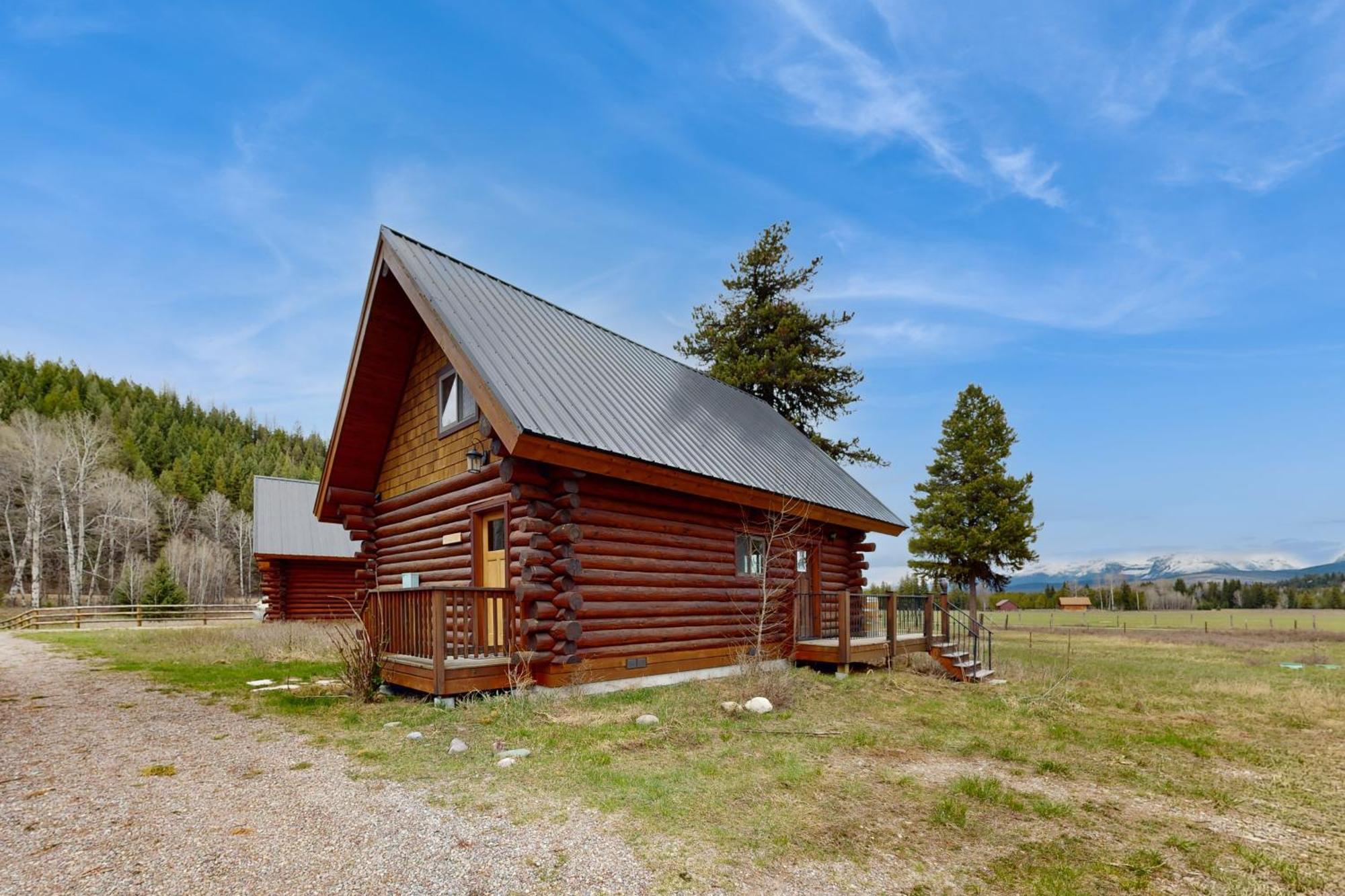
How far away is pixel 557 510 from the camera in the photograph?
10000 mm

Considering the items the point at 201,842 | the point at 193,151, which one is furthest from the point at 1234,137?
the point at 193,151

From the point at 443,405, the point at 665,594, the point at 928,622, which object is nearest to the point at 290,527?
the point at 443,405

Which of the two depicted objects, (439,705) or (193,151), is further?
(193,151)

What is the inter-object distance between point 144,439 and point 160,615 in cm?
5006

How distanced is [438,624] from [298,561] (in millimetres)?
25719

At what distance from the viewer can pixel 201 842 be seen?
4.74m

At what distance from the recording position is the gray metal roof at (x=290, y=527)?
29719 millimetres

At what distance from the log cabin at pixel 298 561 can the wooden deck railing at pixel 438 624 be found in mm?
20764

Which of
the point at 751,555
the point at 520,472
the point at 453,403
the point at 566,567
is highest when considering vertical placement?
the point at 453,403

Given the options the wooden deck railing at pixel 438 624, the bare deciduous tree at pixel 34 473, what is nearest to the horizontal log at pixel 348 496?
the wooden deck railing at pixel 438 624

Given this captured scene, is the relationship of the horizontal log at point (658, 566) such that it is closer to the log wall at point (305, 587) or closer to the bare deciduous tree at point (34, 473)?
the log wall at point (305, 587)

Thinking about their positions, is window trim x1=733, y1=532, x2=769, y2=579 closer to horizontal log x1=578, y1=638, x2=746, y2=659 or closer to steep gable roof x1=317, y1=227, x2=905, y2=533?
steep gable roof x1=317, y1=227, x2=905, y2=533

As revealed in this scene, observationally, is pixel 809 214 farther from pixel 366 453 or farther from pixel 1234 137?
pixel 366 453

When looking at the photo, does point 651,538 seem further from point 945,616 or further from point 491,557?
point 945,616
